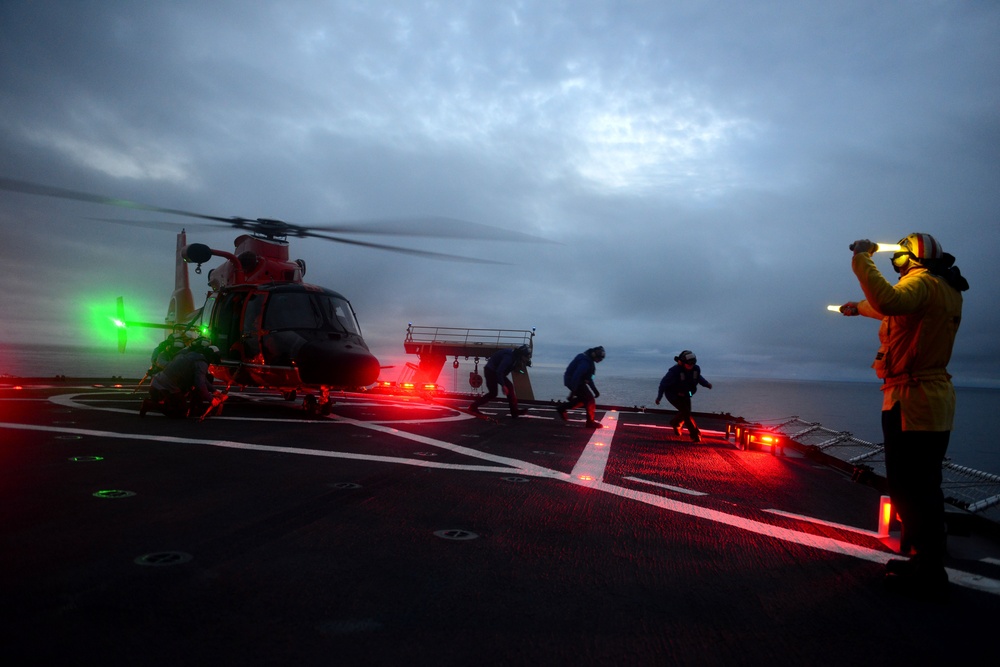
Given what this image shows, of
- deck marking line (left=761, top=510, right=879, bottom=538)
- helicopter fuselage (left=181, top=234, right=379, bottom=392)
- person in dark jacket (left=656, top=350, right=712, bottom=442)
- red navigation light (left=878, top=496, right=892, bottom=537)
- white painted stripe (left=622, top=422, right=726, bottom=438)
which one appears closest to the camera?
red navigation light (left=878, top=496, right=892, bottom=537)

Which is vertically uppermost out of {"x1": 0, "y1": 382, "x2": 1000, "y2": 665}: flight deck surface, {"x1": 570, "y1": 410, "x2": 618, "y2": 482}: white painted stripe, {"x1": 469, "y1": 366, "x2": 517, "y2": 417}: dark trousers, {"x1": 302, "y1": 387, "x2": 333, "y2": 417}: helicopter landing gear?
{"x1": 469, "y1": 366, "x2": 517, "y2": 417}: dark trousers

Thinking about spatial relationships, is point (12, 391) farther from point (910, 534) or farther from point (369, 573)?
point (910, 534)

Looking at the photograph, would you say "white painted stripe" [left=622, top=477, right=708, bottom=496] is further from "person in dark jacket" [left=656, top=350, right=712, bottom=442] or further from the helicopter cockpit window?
the helicopter cockpit window

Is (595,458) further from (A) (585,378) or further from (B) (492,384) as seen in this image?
(B) (492,384)

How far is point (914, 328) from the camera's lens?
138 inches

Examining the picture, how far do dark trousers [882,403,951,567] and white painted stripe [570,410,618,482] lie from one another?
3.25 meters

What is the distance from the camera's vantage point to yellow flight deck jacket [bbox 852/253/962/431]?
11.0ft

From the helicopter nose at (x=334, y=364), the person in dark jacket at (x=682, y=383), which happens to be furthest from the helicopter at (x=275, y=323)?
the person in dark jacket at (x=682, y=383)

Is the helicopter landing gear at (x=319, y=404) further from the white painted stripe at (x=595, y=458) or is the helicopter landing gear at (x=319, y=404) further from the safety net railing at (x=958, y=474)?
the safety net railing at (x=958, y=474)

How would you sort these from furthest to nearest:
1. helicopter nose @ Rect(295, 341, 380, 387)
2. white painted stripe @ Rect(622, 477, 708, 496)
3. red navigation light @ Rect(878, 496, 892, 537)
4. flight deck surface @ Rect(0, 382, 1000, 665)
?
1. helicopter nose @ Rect(295, 341, 380, 387)
2. white painted stripe @ Rect(622, 477, 708, 496)
3. red navigation light @ Rect(878, 496, 892, 537)
4. flight deck surface @ Rect(0, 382, 1000, 665)

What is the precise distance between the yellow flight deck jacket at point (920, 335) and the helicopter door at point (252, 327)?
37.0ft

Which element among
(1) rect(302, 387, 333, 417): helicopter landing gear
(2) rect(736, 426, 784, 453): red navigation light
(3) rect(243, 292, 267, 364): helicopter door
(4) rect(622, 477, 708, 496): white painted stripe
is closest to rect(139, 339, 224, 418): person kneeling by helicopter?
(3) rect(243, 292, 267, 364): helicopter door

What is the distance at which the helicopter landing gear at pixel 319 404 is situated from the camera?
1201 centimetres

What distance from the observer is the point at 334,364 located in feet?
37.0
